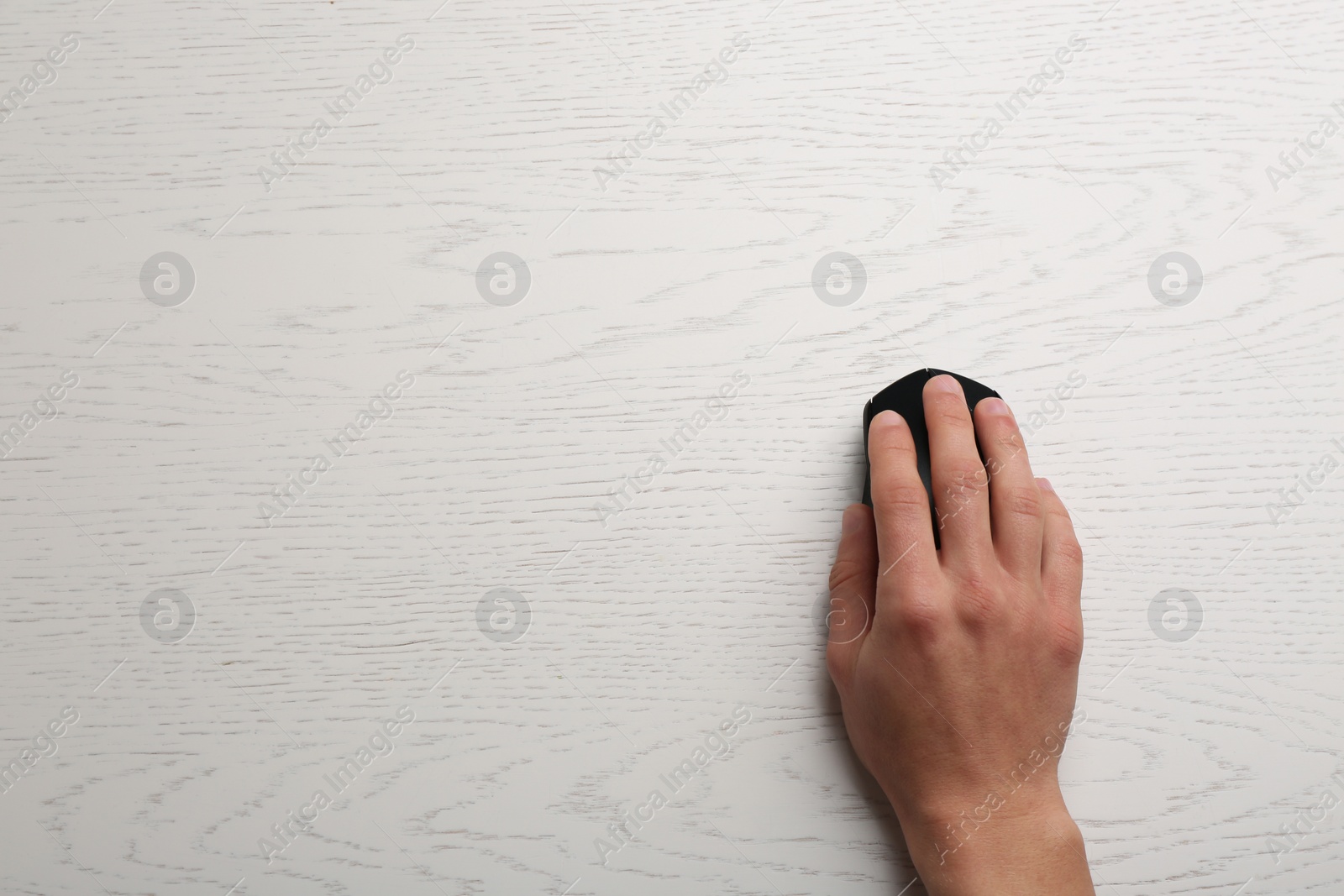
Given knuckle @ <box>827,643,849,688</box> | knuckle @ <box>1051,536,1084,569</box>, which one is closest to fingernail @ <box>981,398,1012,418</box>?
knuckle @ <box>1051,536,1084,569</box>

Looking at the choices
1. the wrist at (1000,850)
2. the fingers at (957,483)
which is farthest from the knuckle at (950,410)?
the wrist at (1000,850)

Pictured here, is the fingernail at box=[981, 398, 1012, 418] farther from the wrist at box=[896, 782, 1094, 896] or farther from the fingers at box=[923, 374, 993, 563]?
the wrist at box=[896, 782, 1094, 896]

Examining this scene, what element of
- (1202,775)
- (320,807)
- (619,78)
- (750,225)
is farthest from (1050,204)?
(320,807)

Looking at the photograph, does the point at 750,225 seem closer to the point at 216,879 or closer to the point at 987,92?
the point at 987,92

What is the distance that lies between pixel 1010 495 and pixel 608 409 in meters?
0.33

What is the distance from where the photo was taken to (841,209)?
0.70 meters

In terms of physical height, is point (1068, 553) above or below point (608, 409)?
below

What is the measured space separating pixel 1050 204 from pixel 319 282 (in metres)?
0.64

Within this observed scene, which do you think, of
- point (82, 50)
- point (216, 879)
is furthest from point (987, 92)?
point (216, 879)

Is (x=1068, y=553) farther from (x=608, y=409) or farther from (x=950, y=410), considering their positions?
(x=608, y=409)

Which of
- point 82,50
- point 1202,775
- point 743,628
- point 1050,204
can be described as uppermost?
point 82,50

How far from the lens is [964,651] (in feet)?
1.99

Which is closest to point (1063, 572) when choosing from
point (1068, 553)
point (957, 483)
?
point (1068, 553)

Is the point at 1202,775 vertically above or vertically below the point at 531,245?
below
